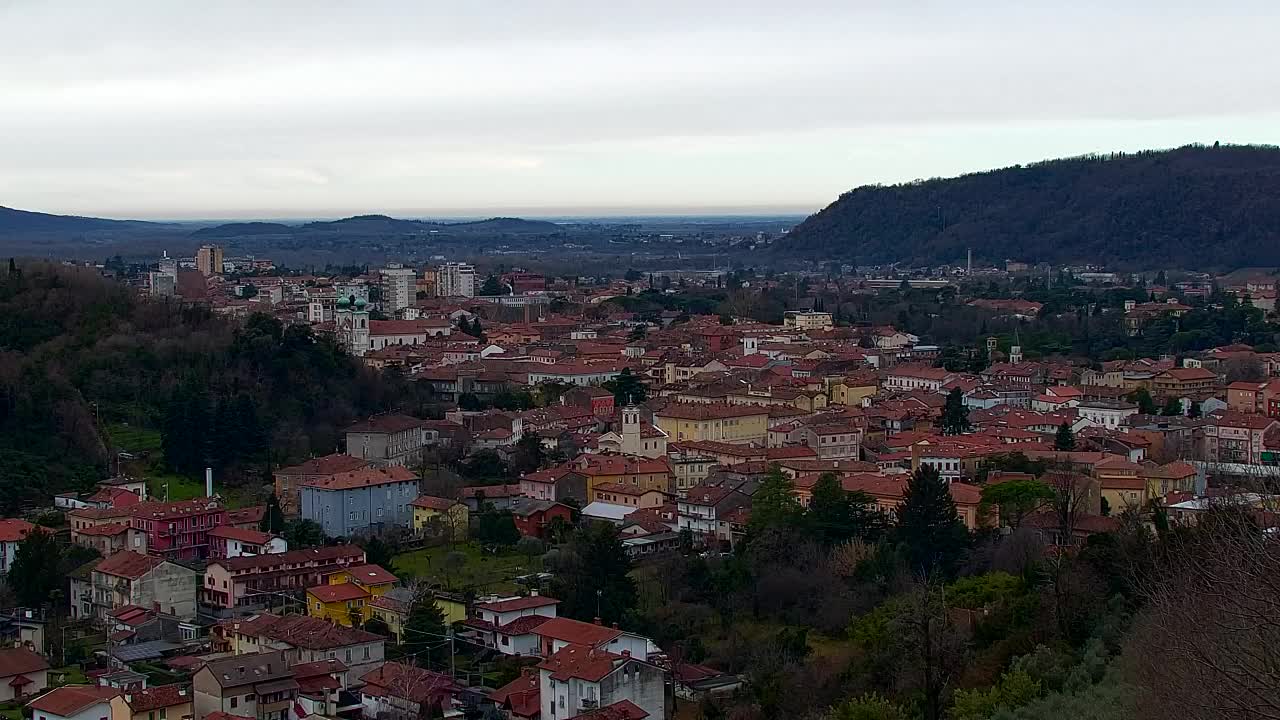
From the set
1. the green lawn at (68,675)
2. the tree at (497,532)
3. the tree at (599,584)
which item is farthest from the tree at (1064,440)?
the green lawn at (68,675)

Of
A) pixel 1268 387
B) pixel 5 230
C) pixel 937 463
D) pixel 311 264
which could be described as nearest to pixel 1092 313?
pixel 1268 387

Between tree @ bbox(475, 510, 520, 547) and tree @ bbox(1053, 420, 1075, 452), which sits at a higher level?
tree @ bbox(1053, 420, 1075, 452)

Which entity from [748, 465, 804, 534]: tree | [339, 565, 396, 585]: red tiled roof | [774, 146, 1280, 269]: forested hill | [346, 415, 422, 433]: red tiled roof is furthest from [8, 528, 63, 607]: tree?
[774, 146, 1280, 269]: forested hill

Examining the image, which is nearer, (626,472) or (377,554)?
(377,554)

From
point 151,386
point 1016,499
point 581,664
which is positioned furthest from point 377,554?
point 151,386

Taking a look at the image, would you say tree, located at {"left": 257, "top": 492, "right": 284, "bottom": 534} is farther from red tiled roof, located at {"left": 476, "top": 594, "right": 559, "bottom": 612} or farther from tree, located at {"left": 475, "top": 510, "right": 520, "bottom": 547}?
red tiled roof, located at {"left": 476, "top": 594, "right": 559, "bottom": 612}

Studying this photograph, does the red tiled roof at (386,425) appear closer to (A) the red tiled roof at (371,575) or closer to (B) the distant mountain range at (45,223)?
(A) the red tiled roof at (371,575)

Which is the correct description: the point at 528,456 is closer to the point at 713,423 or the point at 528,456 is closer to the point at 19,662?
the point at 713,423
